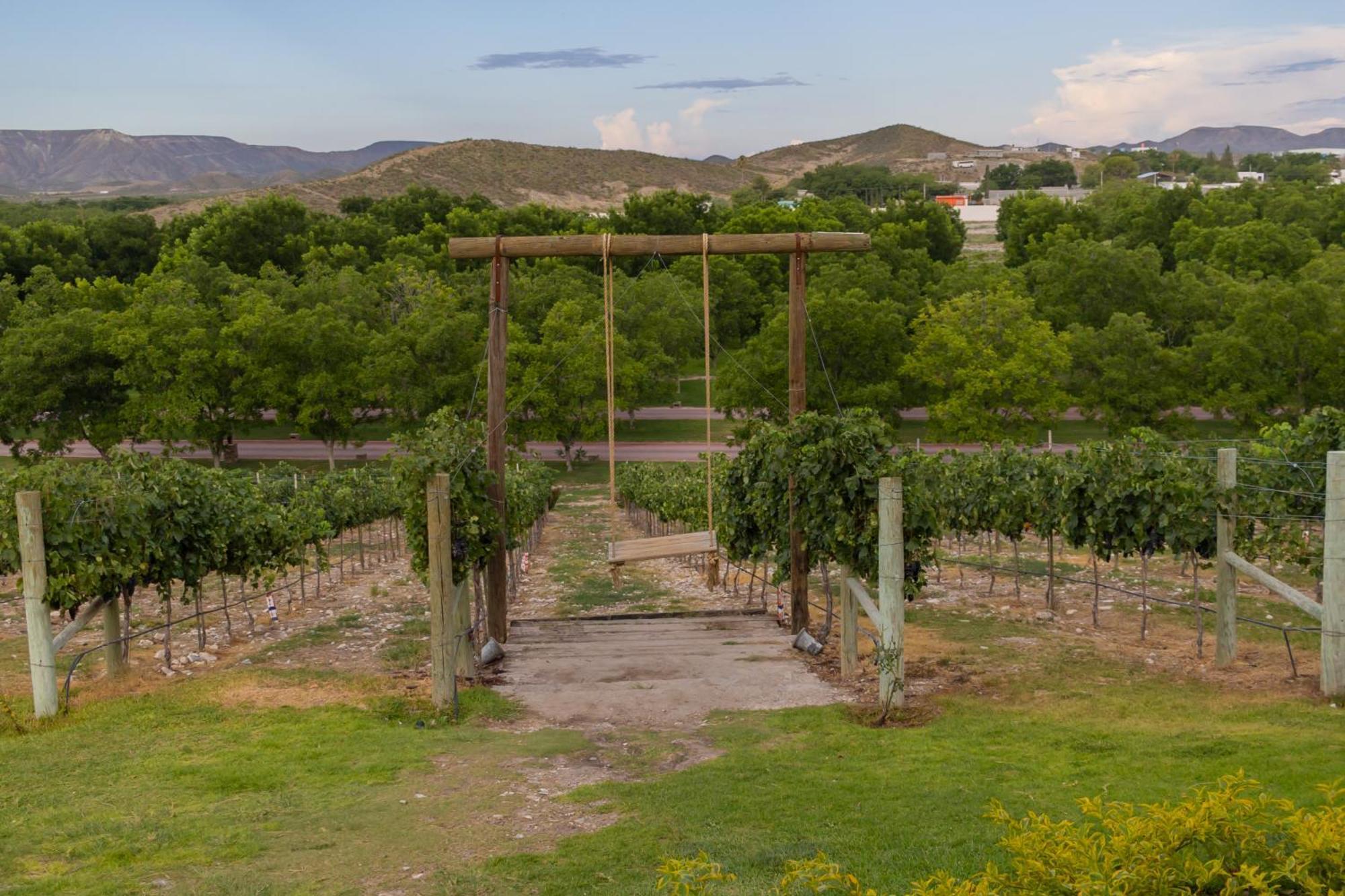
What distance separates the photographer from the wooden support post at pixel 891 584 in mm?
11844

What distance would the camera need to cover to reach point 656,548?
1449 cm

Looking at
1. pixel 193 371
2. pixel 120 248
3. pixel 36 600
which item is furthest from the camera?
pixel 120 248

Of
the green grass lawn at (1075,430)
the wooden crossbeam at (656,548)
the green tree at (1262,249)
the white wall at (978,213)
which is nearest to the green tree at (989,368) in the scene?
the green grass lawn at (1075,430)

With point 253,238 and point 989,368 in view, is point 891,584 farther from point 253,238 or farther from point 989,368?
point 253,238

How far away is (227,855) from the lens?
26.7ft

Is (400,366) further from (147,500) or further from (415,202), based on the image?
(415,202)

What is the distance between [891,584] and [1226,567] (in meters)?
4.14

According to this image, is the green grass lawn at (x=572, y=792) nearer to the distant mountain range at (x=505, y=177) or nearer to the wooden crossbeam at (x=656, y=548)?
the wooden crossbeam at (x=656, y=548)

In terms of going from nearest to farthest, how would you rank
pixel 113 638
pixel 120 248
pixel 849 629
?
pixel 849 629 → pixel 113 638 → pixel 120 248

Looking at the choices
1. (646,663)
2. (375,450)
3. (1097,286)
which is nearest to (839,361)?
(1097,286)

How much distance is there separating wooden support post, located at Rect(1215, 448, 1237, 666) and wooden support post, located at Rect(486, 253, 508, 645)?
814 cm

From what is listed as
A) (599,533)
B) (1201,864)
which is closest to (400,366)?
(599,533)

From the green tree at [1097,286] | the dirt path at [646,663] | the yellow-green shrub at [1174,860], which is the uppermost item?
the green tree at [1097,286]

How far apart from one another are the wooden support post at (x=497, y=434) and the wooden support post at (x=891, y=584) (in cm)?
475
